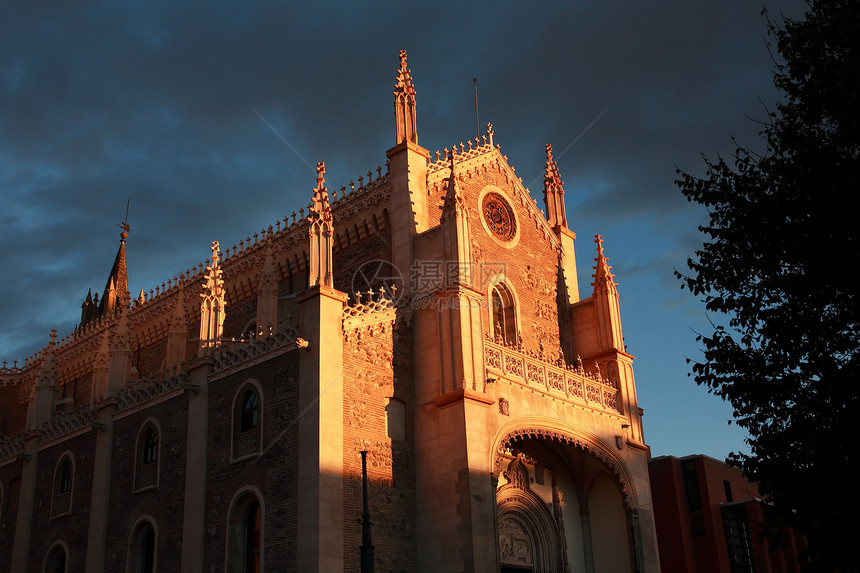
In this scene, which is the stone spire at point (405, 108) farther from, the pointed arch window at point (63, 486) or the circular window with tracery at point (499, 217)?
the pointed arch window at point (63, 486)

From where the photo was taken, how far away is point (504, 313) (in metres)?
32.8

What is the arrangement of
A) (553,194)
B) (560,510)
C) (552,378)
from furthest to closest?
(553,194) → (560,510) → (552,378)

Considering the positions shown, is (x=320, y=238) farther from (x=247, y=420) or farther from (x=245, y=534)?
(x=245, y=534)

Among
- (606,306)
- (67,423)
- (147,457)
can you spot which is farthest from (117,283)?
(606,306)

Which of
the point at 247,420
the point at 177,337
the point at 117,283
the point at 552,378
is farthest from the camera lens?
the point at 117,283

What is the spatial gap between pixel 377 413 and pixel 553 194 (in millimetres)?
15795

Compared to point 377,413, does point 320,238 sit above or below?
above

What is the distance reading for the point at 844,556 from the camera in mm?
14125

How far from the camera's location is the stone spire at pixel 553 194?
37438 mm

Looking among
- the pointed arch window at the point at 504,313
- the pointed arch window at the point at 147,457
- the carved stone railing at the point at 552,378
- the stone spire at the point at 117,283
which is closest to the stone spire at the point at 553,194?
the pointed arch window at the point at 504,313

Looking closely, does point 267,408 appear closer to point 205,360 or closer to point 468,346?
point 205,360

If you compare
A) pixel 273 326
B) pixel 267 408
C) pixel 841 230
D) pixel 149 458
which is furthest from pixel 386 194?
pixel 841 230

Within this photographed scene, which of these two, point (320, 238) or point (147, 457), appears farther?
point (147, 457)

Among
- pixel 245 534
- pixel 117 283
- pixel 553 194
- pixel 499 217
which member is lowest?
pixel 245 534
